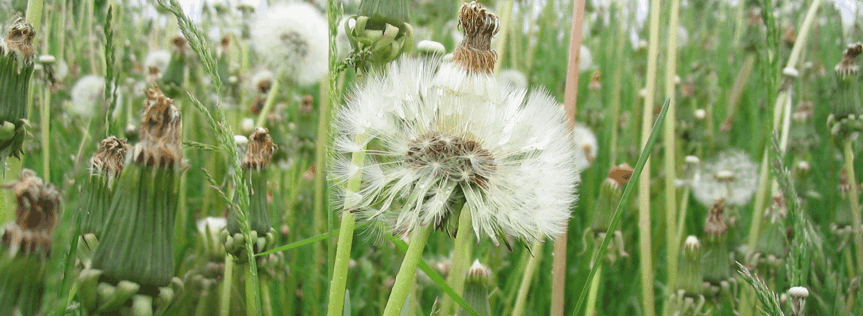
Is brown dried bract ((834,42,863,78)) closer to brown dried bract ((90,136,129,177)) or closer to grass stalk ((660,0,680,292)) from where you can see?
grass stalk ((660,0,680,292))

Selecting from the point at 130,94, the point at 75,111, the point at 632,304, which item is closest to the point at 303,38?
the point at 130,94

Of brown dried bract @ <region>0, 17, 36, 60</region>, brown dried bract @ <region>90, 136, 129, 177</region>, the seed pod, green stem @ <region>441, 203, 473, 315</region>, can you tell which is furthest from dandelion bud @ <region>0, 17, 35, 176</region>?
green stem @ <region>441, 203, 473, 315</region>

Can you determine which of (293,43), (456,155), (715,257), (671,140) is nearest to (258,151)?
(456,155)

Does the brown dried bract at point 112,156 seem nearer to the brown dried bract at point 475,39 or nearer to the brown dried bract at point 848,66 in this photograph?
the brown dried bract at point 475,39

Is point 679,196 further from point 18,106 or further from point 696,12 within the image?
point 696,12

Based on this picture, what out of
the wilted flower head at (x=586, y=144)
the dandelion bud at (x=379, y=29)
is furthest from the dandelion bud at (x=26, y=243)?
the wilted flower head at (x=586, y=144)

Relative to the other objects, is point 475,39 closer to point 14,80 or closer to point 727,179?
point 14,80

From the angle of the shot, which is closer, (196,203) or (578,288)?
(578,288)
